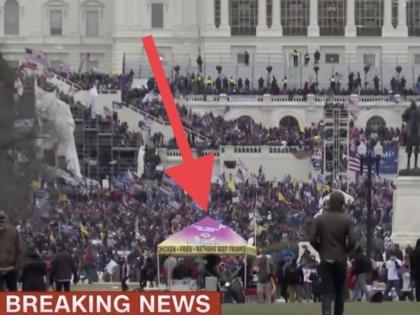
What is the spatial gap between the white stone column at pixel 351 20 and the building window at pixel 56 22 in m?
14.9

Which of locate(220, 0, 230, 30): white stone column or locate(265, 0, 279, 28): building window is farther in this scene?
locate(265, 0, 279, 28): building window

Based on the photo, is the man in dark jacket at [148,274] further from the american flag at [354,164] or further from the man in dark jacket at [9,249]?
the american flag at [354,164]

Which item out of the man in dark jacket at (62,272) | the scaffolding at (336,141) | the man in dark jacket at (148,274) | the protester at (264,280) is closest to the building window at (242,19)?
the scaffolding at (336,141)

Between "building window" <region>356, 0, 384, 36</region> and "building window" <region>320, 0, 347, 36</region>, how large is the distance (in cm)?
74

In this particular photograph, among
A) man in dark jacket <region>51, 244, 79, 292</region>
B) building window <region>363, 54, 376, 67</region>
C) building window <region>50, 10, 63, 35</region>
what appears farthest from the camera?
building window <region>50, 10, 63, 35</region>

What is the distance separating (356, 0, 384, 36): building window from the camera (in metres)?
132

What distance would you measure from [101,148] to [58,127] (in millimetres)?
6151

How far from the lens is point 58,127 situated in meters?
89.1

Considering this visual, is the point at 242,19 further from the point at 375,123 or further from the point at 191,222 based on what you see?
the point at 191,222

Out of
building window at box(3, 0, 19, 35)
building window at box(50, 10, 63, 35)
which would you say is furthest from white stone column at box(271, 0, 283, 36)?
building window at box(3, 0, 19, 35)

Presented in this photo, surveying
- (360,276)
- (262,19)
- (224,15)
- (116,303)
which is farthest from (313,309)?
(262,19)

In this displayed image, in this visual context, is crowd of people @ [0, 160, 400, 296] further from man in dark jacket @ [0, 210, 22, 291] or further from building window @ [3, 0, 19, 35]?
building window @ [3, 0, 19, 35]

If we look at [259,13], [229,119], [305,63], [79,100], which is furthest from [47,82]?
[259,13]

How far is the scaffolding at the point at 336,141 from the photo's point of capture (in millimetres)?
89250
